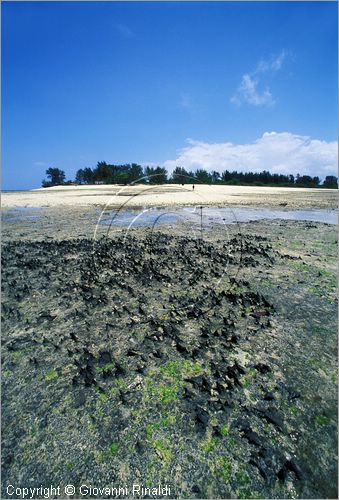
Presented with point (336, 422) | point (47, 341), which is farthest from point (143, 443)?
point (47, 341)

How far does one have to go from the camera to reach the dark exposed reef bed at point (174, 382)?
9.93 feet

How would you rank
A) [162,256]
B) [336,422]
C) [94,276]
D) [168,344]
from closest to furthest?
[336,422] < [168,344] < [94,276] < [162,256]

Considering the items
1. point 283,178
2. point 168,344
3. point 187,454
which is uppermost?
point 283,178

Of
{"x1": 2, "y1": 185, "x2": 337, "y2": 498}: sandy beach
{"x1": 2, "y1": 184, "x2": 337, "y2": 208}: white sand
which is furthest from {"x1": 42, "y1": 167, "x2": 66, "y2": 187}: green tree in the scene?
{"x1": 2, "y1": 185, "x2": 337, "y2": 498}: sandy beach

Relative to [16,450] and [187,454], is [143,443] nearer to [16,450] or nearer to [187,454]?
[187,454]

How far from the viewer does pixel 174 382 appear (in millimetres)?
4305

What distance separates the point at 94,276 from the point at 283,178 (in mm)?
143763

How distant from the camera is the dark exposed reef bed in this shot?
3.03 m

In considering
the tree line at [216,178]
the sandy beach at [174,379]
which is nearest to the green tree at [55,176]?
the tree line at [216,178]

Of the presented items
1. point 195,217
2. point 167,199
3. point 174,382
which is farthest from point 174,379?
point 167,199

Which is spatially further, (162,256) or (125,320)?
(162,256)

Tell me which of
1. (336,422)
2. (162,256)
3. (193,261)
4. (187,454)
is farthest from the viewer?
(162,256)

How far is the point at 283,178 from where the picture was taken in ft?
440

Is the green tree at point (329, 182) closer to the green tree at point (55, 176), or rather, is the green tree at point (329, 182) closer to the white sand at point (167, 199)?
the white sand at point (167, 199)
